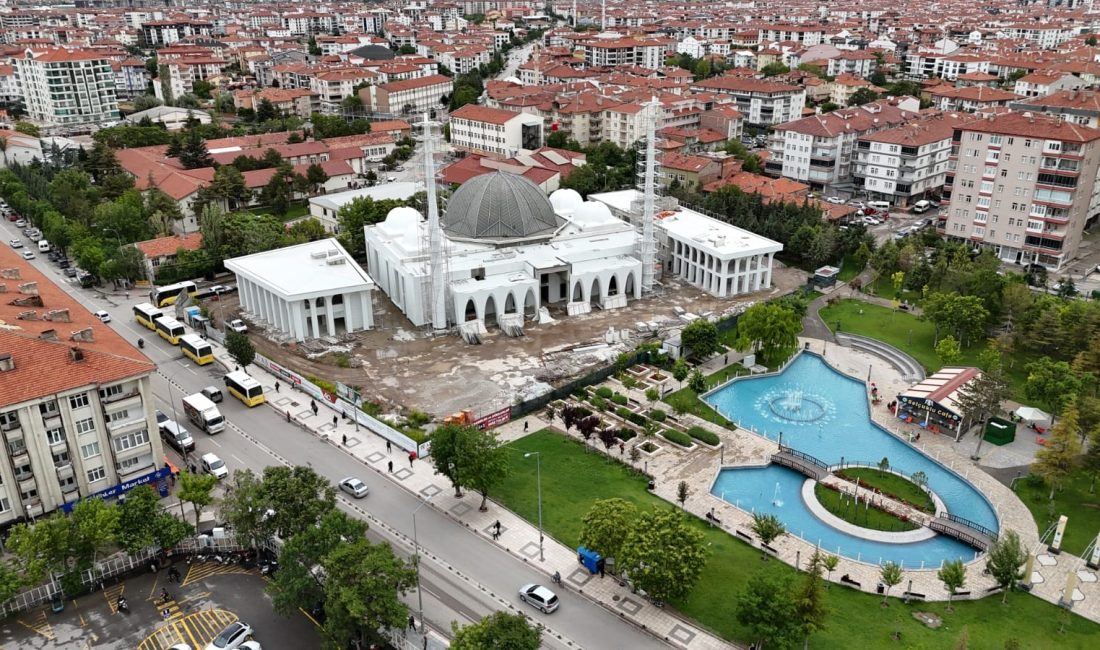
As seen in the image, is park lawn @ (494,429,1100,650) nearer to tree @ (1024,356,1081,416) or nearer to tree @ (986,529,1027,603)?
tree @ (986,529,1027,603)

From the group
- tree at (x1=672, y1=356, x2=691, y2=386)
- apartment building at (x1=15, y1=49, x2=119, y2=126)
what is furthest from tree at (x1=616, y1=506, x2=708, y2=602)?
apartment building at (x1=15, y1=49, x2=119, y2=126)

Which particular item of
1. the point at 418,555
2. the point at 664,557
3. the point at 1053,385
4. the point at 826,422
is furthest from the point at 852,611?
the point at 1053,385

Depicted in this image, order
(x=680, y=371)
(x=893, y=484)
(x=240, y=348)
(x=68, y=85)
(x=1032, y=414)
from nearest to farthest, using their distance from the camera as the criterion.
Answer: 1. (x=893, y=484)
2. (x=1032, y=414)
3. (x=680, y=371)
4. (x=240, y=348)
5. (x=68, y=85)

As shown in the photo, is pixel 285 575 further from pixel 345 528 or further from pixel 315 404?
pixel 315 404

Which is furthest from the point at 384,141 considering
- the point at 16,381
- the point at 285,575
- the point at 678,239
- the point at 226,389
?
the point at 285,575

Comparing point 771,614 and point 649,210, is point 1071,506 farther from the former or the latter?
point 649,210

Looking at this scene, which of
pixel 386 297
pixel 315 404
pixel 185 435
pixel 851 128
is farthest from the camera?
pixel 851 128
